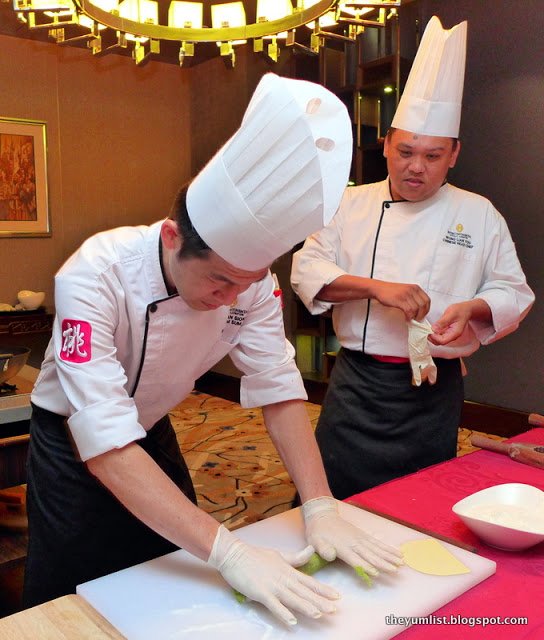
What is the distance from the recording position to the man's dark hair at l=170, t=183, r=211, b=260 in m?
0.98

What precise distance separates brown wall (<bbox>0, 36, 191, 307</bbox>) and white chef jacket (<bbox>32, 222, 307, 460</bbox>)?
409 cm

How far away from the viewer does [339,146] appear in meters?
0.93

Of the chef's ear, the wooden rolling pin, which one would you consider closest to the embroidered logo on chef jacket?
the chef's ear

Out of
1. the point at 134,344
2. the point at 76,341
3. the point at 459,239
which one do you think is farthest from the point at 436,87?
the point at 76,341

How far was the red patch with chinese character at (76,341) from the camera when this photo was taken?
103cm

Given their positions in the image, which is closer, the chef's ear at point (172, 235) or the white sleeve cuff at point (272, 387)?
the chef's ear at point (172, 235)

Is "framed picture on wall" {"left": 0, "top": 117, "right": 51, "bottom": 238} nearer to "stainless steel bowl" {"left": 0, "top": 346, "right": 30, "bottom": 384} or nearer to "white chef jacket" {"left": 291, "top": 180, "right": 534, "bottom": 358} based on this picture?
"stainless steel bowl" {"left": 0, "top": 346, "right": 30, "bottom": 384}

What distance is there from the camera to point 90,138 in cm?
519

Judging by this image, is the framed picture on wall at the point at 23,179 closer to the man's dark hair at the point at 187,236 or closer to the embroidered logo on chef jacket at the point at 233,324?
the embroidered logo on chef jacket at the point at 233,324

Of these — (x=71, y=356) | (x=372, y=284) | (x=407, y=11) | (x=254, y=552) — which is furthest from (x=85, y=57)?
(x=254, y=552)

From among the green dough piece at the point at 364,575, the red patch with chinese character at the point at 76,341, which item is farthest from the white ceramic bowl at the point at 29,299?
the green dough piece at the point at 364,575

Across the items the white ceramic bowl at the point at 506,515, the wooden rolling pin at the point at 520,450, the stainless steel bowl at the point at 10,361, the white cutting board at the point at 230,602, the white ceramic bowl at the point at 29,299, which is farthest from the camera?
the white ceramic bowl at the point at 29,299

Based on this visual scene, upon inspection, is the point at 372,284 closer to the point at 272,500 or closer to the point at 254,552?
the point at 254,552

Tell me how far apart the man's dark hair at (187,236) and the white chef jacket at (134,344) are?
0.14 metres
